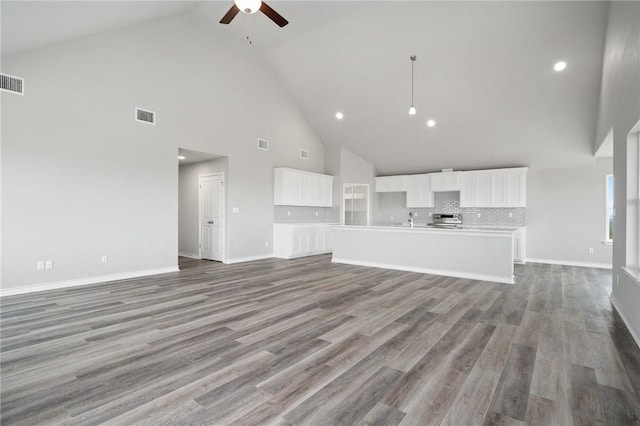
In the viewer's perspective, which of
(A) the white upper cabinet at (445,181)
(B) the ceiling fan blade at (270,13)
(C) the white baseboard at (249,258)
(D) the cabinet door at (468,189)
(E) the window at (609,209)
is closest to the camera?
(B) the ceiling fan blade at (270,13)

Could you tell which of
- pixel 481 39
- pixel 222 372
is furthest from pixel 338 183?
pixel 222 372

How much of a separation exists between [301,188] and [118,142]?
14.7ft

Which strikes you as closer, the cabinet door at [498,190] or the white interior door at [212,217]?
the white interior door at [212,217]

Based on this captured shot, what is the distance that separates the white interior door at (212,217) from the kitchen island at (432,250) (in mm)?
2714

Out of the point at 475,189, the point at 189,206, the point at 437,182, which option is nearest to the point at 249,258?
the point at 189,206

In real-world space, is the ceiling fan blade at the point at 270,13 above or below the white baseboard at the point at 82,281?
above

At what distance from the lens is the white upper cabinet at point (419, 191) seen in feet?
30.4

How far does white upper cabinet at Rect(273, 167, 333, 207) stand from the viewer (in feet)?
27.2

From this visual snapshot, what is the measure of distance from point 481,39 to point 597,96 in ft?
7.80

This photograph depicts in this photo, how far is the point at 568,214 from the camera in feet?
24.3

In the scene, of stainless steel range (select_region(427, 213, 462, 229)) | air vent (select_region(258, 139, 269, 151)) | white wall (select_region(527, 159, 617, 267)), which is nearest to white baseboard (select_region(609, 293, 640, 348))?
white wall (select_region(527, 159, 617, 267))

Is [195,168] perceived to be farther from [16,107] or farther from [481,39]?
[481,39]

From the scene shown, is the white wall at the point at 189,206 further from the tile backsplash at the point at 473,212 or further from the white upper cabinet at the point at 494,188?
the white upper cabinet at the point at 494,188

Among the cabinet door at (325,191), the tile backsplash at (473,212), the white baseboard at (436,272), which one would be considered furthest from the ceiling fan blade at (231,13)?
the tile backsplash at (473,212)
